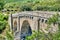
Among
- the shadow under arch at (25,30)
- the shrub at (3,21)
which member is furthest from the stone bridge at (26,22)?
the shrub at (3,21)

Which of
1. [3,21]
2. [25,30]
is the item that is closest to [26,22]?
[25,30]

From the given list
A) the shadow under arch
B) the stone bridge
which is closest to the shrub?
the stone bridge

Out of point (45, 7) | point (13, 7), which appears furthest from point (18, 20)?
point (13, 7)

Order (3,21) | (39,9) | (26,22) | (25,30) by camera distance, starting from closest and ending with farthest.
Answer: (26,22), (25,30), (3,21), (39,9)

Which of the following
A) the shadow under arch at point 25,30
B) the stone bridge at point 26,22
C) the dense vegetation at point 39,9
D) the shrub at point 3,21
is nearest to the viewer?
the dense vegetation at point 39,9

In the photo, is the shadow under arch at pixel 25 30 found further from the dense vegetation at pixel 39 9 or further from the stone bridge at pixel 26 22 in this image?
the dense vegetation at pixel 39 9

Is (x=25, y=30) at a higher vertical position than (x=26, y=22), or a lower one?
lower

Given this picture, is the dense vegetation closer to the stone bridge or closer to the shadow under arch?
the stone bridge

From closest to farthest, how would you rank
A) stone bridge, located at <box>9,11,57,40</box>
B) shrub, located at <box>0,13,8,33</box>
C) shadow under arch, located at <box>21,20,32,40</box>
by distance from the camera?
stone bridge, located at <box>9,11,57,40</box> < shadow under arch, located at <box>21,20,32,40</box> < shrub, located at <box>0,13,8,33</box>

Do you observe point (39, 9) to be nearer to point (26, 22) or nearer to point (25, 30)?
point (25, 30)
